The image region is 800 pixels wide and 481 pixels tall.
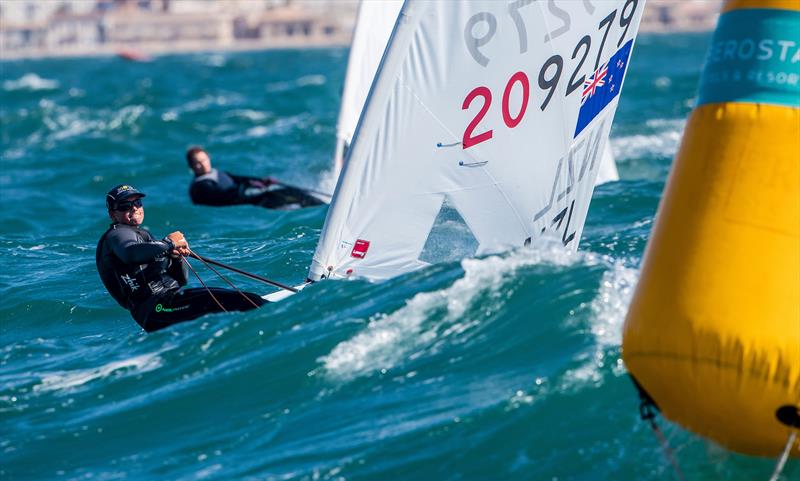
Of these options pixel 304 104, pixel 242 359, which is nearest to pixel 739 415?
pixel 242 359

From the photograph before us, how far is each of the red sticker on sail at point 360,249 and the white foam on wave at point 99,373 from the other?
1.10 meters

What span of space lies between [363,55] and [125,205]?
521 cm

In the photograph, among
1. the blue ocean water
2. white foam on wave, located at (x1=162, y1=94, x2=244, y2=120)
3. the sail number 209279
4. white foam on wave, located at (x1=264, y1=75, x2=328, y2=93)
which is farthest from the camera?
white foam on wave, located at (x1=264, y1=75, x2=328, y2=93)

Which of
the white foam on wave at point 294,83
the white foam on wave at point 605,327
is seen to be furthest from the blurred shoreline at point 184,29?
the white foam on wave at point 605,327

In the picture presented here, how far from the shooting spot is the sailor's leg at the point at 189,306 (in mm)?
6543

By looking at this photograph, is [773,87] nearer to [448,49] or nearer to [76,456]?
[448,49]

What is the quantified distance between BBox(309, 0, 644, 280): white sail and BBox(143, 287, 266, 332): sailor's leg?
403mm

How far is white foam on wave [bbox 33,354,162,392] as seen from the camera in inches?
235

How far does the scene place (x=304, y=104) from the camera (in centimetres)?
2361

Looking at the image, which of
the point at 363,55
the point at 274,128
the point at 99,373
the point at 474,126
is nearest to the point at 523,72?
the point at 474,126

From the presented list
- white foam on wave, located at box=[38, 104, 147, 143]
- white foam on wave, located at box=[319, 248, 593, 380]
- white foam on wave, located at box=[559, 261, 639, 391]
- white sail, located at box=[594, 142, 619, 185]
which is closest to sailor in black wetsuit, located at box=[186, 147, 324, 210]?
white sail, located at box=[594, 142, 619, 185]

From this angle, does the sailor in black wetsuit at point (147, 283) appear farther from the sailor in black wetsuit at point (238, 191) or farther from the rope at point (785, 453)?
the sailor in black wetsuit at point (238, 191)

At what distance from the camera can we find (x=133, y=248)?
639 centimetres

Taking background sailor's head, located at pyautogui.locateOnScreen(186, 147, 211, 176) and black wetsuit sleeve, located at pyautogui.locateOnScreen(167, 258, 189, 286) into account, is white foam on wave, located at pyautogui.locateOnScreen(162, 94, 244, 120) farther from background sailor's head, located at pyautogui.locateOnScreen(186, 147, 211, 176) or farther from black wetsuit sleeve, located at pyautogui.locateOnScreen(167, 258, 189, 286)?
black wetsuit sleeve, located at pyautogui.locateOnScreen(167, 258, 189, 286)
